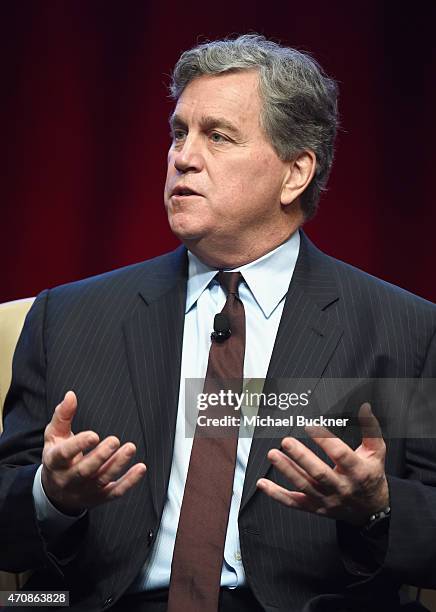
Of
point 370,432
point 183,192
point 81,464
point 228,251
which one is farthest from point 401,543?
point 183,192

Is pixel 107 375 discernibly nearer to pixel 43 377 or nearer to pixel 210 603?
pixel 43 377

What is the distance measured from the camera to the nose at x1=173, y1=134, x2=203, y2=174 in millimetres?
1997

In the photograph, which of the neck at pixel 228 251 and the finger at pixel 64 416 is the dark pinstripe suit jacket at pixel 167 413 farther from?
the finger at pixel 64 416

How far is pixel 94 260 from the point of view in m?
2.65

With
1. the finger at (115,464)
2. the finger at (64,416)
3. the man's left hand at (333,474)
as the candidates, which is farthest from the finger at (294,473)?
the finger at (64,416)

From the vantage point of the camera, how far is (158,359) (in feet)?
6.34

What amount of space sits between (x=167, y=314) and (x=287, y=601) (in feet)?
2.04

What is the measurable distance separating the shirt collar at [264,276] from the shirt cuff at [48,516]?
0.50 m

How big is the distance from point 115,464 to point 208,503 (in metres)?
0.32

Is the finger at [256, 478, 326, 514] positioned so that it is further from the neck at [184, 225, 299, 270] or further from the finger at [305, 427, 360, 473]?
the neck at [184, 225, 299, 270]

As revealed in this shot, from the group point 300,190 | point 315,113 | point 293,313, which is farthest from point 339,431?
point 315,113

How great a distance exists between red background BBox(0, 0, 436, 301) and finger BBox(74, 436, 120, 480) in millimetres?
1177

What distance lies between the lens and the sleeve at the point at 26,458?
5.71 feet

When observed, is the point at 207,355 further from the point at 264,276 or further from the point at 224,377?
the point at 264,276
